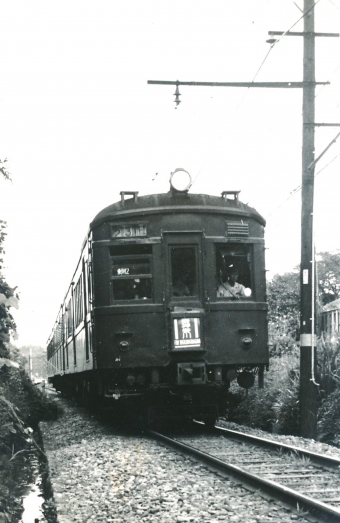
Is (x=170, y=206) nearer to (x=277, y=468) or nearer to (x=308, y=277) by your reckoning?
(x=308, y=277)

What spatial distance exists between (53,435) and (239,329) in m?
3.89

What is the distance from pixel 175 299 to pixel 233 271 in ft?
3.04

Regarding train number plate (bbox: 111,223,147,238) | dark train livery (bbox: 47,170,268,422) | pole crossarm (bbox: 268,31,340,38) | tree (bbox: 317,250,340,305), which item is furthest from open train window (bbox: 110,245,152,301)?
tree (bbox: 317,250,340,305)

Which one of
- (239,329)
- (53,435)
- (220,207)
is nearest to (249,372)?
(239,329)

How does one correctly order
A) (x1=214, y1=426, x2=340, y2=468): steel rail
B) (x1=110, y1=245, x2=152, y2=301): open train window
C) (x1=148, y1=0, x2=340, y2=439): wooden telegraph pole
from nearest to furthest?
(x1=214, y1=426, x2=340, y2=468): steel rail
(x1=110, y1=245, x2=152, y2=301): open train window
(x1=148, y1=0, x2=340, y2=439): wooden telegraph pole

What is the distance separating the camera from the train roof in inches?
403

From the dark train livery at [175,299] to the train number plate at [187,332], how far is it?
0.01m

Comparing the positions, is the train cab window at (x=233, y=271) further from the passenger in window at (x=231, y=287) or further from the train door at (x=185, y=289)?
the train door at (x=185, y=289)

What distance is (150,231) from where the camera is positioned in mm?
10141

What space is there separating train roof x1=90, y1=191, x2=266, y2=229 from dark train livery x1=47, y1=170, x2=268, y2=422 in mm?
14

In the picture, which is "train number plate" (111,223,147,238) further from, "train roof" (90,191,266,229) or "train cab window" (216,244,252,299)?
"train cab window" (216,244,252,299)

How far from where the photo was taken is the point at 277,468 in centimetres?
746

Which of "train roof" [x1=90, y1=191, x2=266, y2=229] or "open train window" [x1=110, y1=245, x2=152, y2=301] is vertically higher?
"train roof" [x1=90, y1=191, x2=266, y2=229]

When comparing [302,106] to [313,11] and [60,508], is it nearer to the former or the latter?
[313,11]
